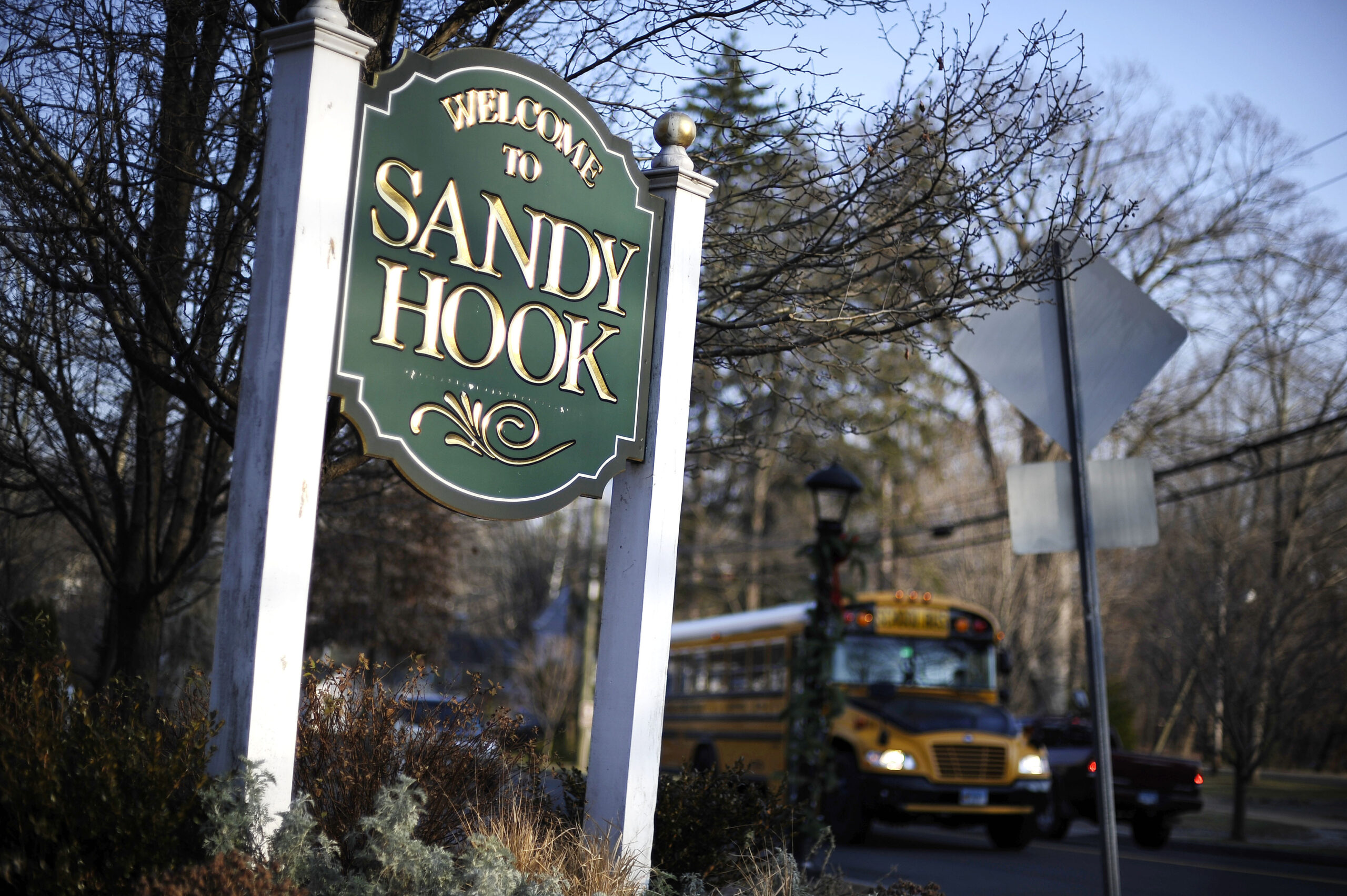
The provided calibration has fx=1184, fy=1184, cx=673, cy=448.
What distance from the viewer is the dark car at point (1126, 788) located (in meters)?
14.2

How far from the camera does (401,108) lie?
4.15 metres

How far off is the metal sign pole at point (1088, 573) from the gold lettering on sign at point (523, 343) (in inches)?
84.9

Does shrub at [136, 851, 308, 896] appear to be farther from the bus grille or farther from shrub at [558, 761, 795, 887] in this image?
the bus grille

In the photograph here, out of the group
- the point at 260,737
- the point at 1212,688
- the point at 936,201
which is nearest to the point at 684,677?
the point at 1212,688

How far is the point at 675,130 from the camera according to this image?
5188 mm

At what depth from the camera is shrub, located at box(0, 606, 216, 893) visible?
3334 mm

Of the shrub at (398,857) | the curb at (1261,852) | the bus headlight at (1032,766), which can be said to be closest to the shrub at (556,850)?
the shrub at (398,857)

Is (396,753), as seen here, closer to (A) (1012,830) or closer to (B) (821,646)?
(B) (821,646)

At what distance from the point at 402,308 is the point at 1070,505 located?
2906mm

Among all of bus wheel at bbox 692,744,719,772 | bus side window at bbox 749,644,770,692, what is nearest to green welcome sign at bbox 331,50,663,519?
bus side window at bbox 749,644,770,692

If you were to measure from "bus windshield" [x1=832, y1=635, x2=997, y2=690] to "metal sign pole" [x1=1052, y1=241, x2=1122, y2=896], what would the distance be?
30.1 ft

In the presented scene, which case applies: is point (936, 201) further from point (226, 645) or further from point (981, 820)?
point (981, 820)

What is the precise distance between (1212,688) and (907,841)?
4850 millimetres

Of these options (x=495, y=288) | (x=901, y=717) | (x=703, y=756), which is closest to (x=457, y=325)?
(x=495, y=288)
